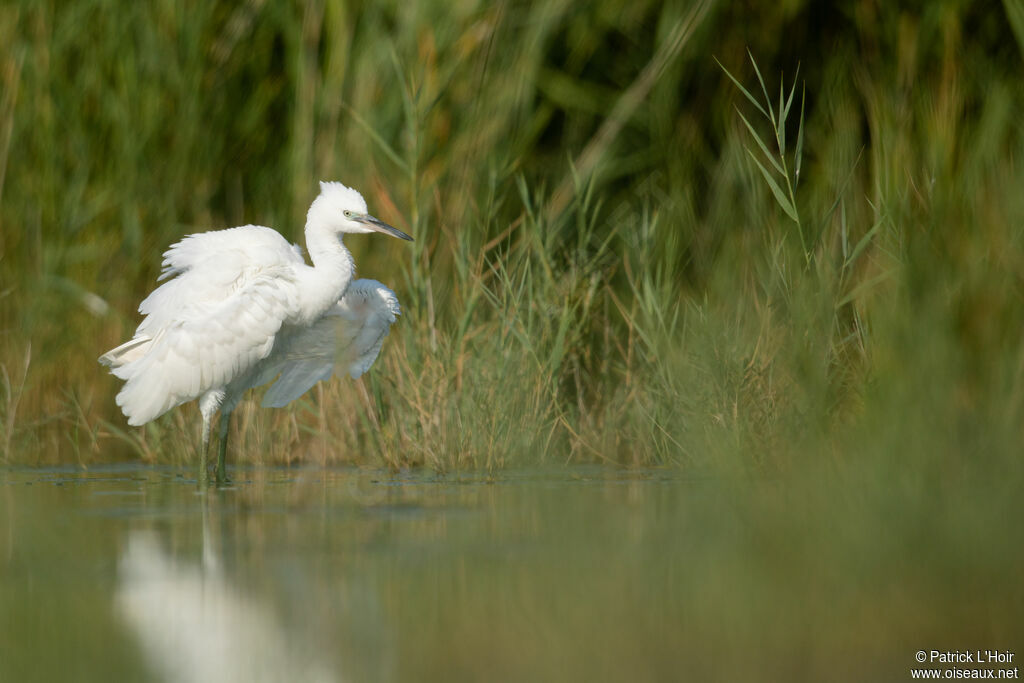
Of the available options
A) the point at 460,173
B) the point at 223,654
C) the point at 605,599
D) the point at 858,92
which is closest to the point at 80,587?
the point at 223,654

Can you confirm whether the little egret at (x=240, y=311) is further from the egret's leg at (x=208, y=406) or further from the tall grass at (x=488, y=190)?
the tall grass at (x=488, y=190)

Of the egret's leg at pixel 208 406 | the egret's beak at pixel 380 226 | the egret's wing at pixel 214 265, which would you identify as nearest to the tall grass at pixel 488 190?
the egret's beak at pixel 380 226

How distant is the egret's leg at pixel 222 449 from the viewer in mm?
6113

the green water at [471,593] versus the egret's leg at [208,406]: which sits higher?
the egret's leg at [208,406]

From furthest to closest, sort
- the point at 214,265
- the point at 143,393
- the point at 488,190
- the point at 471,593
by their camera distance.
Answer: the point at 488,190
the point at 214,265
the point at 143,393
the point at 471,593

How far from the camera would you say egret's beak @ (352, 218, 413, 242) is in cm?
604

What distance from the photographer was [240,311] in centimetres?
613

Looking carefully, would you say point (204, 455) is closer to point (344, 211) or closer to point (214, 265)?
point (214, 265)

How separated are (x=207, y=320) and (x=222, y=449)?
0.61 metres

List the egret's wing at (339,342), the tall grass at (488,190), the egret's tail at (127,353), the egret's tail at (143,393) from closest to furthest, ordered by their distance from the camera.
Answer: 1. the tall grass at (488,190)
2. the egret's tail at (143,393)
3. the egret's tail at (127,353)
4. the egret's wing at (339,342)

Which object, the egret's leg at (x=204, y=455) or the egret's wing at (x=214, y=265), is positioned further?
the egret's wing at (x=214, y=265)

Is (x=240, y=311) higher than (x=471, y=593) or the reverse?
higher

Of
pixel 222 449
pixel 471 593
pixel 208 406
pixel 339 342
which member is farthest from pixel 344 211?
pixel 471 593

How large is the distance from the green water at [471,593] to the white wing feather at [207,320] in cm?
97
